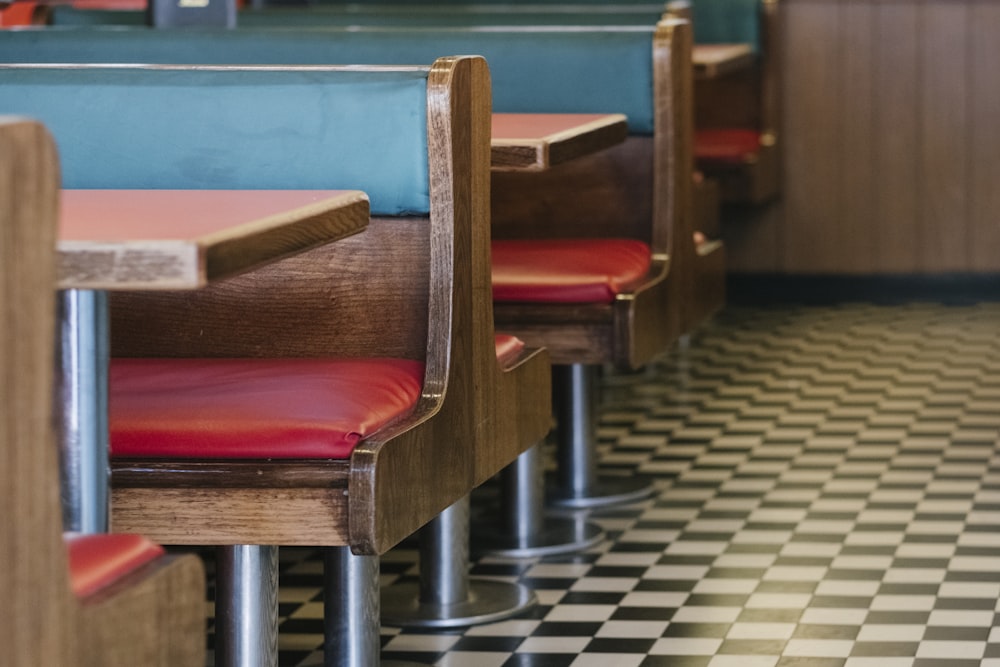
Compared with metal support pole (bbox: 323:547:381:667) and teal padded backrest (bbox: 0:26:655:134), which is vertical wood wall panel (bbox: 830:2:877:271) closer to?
teal padded backrest (bbox: 0:26:655:134)

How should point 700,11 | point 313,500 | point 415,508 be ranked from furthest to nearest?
point 700,11 → point 415,508 → point 313,500

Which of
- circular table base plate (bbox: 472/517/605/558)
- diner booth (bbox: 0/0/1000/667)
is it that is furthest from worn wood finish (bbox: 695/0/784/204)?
circular table base plate (bbox: 472/517/605/558)

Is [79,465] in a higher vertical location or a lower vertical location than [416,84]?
lower

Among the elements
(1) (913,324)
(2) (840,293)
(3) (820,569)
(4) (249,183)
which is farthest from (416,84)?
(2) (840,293)

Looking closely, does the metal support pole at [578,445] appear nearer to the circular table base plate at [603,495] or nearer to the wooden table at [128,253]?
the circular table base plate at [603,495]

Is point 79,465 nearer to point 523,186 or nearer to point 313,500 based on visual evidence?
point 313,500

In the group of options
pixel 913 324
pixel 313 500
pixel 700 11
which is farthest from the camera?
pixel 700 11

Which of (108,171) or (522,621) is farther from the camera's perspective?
(522,621)

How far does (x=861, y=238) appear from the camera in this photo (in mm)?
8305

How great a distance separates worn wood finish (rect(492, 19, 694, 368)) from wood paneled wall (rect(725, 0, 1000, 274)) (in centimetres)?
365

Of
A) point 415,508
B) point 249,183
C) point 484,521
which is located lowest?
point 484,521

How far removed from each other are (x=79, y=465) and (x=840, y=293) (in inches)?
254

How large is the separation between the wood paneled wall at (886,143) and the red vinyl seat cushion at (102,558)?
21.8 feet

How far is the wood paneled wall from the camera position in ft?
26.5
